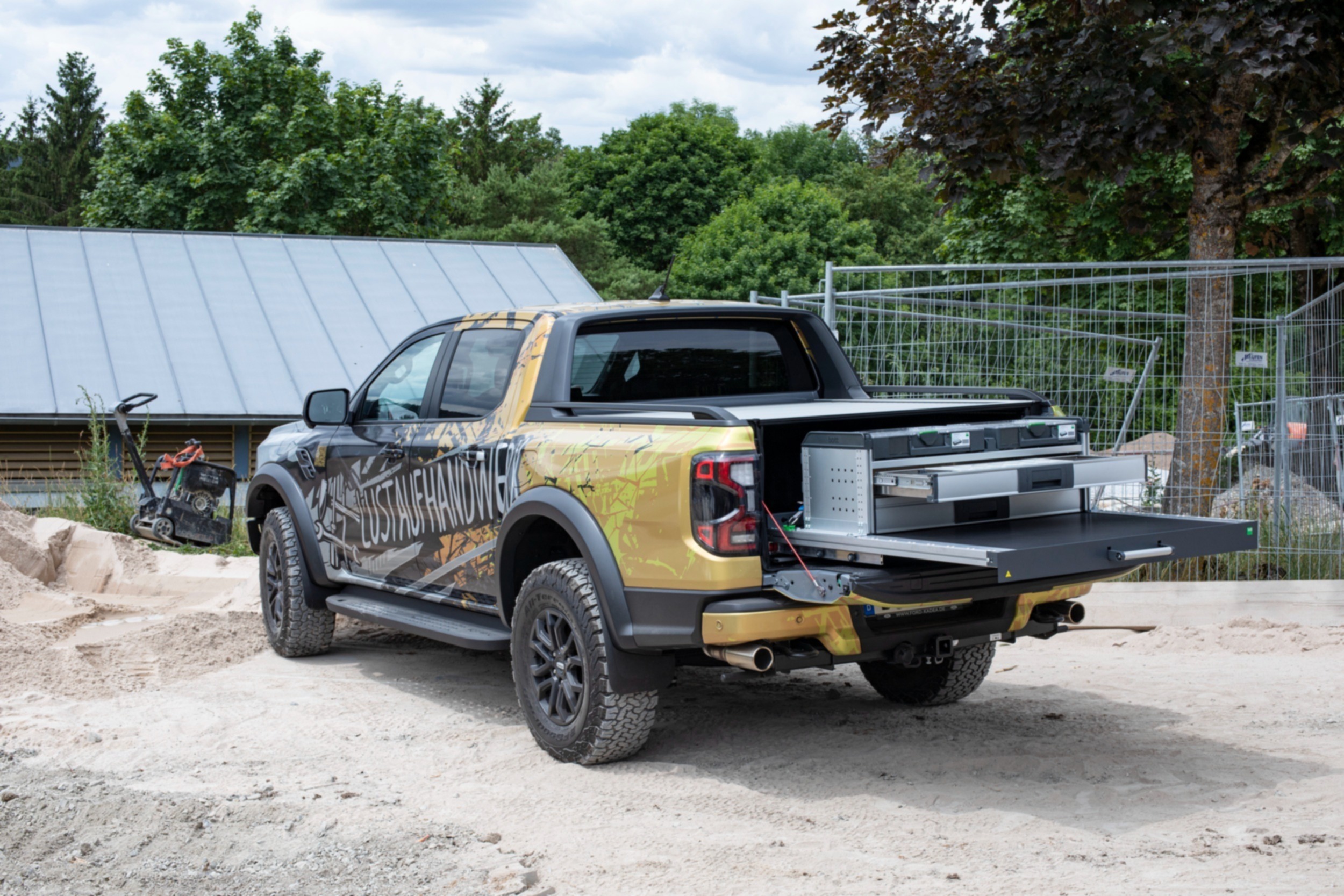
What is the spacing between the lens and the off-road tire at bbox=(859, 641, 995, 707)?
21.3 feet

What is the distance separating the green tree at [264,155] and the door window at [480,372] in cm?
3005

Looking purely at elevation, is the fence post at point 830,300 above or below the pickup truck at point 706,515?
above

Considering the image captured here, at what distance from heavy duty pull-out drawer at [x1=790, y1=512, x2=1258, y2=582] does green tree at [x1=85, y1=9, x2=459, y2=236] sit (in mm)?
32462

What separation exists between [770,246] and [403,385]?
119 ft

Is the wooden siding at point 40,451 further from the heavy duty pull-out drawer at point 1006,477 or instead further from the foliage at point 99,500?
the heavy duty pull-out drawer at point 1006,477

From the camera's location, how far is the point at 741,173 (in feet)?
172

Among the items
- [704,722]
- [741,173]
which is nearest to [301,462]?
[704,722]

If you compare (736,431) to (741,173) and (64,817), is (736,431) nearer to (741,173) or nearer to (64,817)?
(64,817)

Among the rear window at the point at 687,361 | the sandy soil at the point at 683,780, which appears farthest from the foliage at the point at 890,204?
the rear window at the point at 687,361

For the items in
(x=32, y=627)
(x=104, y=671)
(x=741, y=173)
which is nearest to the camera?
(x=104, y=671)

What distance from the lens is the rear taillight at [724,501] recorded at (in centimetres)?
475

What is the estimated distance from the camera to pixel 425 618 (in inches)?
A: 254

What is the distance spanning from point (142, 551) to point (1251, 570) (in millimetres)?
8820

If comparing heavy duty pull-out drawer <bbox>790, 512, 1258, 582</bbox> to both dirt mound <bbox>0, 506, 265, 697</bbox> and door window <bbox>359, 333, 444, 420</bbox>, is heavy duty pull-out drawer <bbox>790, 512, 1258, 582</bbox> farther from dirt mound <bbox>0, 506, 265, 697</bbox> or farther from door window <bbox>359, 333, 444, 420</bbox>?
dirt mound <bbox>0, 506, 265, 697</bbox>
